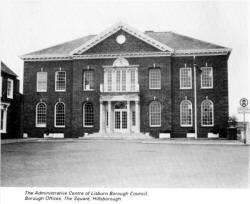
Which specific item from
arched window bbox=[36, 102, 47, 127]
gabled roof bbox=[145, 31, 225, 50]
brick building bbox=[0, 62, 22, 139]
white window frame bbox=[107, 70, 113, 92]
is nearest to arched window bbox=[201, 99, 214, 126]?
gabled roof bbox=[145, 31, 225, 50]

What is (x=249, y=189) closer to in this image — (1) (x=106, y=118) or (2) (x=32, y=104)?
(1) (x=106, y=118)

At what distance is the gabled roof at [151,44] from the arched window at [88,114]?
4.25 metres

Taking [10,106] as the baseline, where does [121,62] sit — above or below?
above

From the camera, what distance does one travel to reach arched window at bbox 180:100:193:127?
29.5 m

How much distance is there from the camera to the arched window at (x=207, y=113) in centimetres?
2930

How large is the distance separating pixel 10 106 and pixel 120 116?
846cm

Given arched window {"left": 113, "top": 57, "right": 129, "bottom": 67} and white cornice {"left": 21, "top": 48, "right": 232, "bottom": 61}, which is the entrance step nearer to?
arched window {"left": 113, "top": 57, "right": 129, "bottom": 67}

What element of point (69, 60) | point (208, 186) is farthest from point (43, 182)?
point (69, 60)

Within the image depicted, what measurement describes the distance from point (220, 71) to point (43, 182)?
2249 centimetres

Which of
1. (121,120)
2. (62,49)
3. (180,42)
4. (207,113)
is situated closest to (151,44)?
(180,42)

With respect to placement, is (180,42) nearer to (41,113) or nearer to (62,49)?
(62,49)

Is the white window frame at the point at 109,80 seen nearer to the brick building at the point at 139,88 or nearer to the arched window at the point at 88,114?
Result: the brick building at the point at 139,88

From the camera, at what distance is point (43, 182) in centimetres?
923

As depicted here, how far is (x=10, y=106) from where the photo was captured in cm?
2730
